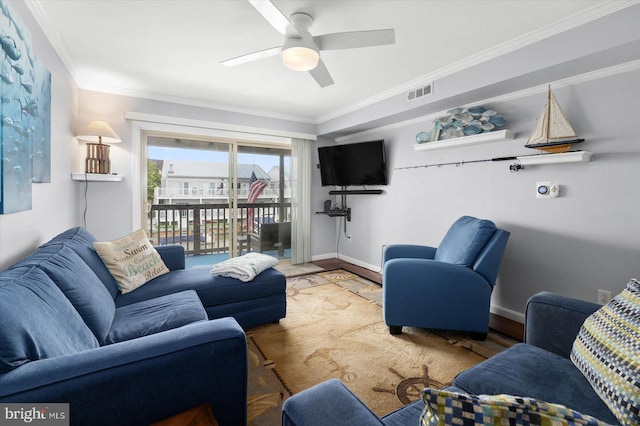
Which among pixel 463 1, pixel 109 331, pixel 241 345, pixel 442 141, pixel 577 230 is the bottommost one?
pixel 109 331

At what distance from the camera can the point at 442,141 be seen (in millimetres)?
3057

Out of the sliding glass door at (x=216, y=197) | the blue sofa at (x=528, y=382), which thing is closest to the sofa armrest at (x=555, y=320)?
the blue sofa at (x=528, y=382)

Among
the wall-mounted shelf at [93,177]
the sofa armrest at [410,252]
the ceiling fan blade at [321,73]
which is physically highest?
the ceiling fan blade at [321,73]

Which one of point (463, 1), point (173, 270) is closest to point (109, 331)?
point (173, 270)

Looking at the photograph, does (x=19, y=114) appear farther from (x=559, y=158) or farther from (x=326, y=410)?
(x=559, y=158)

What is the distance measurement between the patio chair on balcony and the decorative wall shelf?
11.1 feet

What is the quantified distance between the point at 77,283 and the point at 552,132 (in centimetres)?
324

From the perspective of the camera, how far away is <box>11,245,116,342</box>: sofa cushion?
4.57 feet

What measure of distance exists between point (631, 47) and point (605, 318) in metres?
1.81

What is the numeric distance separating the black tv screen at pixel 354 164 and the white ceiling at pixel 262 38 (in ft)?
2.76

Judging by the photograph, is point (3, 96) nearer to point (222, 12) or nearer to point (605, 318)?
point (222, 12)

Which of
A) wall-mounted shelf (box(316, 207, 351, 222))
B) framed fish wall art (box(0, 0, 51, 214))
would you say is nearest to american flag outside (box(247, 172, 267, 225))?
wall-mounted shelf (box(316, 207, 351, 222))

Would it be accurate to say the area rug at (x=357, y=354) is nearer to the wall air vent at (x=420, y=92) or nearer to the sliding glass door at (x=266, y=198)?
the sliding glass door at (x=266, y=198)

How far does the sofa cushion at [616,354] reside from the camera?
878 mm
